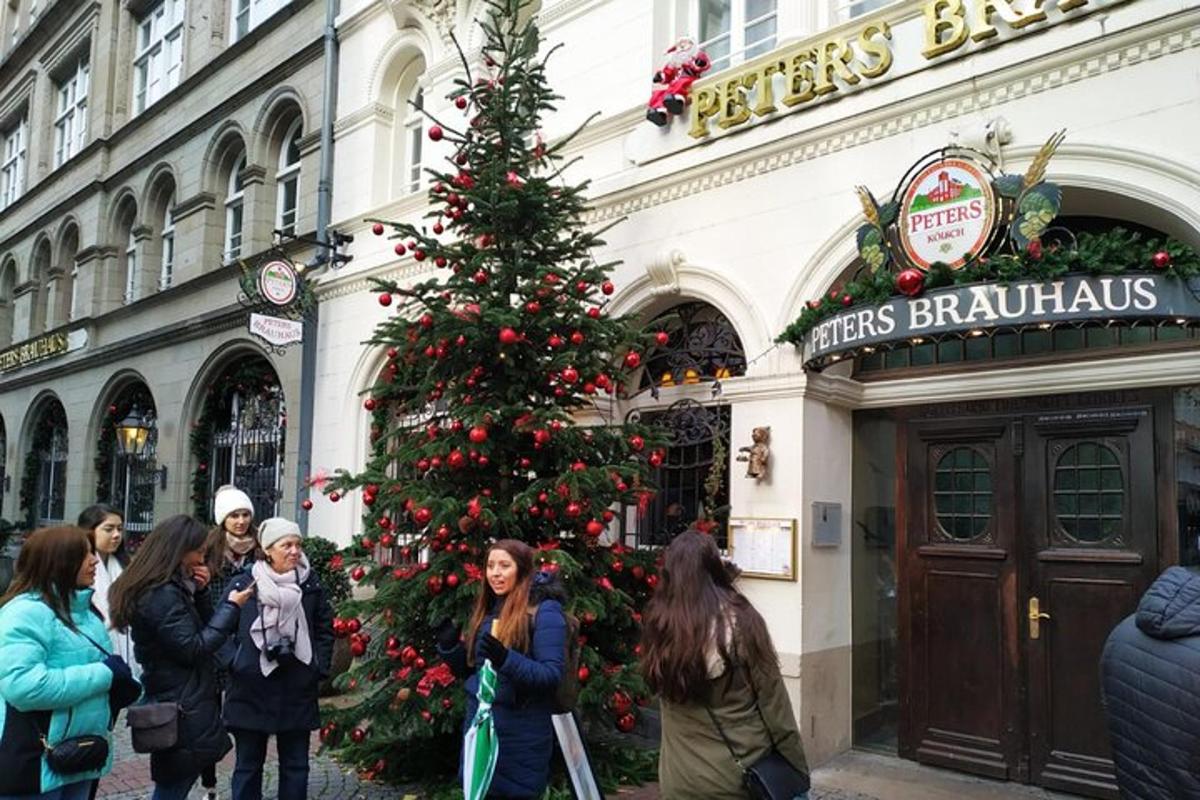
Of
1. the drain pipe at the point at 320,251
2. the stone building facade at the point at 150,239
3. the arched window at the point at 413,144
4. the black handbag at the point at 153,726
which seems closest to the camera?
the black handbag at the point at 153,726

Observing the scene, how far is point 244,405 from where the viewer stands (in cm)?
1393

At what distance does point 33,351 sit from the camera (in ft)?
65.3

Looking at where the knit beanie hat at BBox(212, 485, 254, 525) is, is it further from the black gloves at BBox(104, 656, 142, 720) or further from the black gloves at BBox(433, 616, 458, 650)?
the black gloves at BBox(433, 616, 458, 650)

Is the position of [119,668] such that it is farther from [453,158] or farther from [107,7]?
[107,7]

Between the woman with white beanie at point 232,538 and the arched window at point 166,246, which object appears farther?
the arched window at point 166,246

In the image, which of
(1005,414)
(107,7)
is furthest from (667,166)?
(107,7)

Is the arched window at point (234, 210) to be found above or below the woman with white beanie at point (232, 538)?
above

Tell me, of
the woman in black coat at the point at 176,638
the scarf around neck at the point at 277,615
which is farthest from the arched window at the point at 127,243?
the woman in black coat at the point at 176,638

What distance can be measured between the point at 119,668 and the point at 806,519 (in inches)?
176

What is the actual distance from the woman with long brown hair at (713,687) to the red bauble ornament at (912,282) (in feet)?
8.75

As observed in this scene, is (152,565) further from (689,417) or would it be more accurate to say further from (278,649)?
(689,417)

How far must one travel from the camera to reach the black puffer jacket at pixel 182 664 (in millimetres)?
4176

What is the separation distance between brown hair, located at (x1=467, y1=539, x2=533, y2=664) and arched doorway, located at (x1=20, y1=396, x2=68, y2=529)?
1902 centimetres

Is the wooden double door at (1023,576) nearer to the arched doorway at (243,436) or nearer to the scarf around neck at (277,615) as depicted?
the scarf around neck at (277,615)
